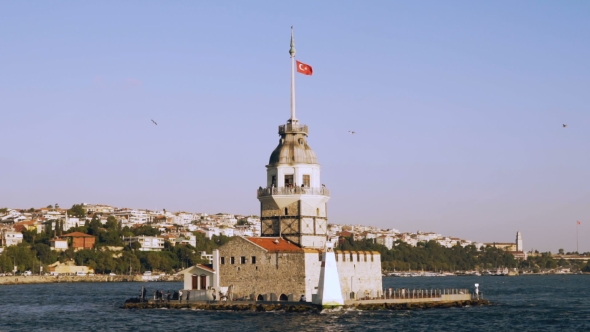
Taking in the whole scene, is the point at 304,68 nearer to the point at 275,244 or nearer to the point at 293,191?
the point at 293,191

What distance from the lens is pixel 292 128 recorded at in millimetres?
61562

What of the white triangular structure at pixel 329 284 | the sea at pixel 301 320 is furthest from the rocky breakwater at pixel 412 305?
the white triangular structure at pixel 329 284

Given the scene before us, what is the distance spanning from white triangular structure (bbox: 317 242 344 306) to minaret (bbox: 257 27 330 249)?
579 cm

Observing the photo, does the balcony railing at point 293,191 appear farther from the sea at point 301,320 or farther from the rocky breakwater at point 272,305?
the sea at point 301,320

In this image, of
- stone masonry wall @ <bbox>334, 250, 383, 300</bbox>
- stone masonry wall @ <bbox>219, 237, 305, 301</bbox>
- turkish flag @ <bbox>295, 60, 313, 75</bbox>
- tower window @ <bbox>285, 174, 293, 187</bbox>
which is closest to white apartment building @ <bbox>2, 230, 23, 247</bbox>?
tower window @ <bbox>285, 174, 293, 187</bbox>

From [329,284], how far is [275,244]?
589 cm

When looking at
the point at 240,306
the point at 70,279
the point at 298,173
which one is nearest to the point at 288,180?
the point at 298,173

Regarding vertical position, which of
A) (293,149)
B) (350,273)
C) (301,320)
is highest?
(293,149)

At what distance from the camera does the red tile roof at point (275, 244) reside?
186 feet

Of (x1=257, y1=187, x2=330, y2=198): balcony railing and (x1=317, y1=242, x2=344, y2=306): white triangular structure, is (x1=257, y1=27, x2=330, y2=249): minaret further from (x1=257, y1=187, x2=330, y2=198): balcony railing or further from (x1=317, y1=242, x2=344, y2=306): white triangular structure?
(x1=317, y1=242, x2=344, y2=306): white triangular structure

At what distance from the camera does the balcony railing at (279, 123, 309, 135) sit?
61.6 metres

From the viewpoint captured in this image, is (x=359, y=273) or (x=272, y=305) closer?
(x=272, y=305)

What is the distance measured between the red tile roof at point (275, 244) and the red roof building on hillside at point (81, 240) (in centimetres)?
11380

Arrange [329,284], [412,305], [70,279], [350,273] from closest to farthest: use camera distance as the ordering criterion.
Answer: [329,284] → [412,305] → [350,273] → [70,279]
